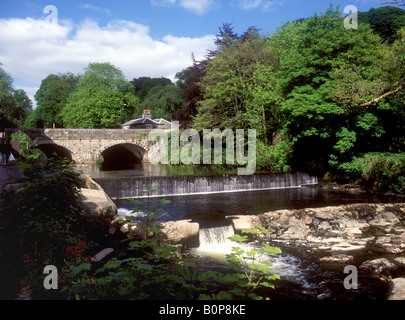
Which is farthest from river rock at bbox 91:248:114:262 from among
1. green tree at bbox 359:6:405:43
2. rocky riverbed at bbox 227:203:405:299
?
green tree at bbox 359:6:405:43

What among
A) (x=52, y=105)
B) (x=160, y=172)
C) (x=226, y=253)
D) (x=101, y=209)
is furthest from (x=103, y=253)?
(x=52, y=105)

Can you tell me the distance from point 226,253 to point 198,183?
9.09 metres

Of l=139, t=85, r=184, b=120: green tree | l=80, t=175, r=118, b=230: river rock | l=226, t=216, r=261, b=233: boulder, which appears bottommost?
l=226, t=216, r=261, b=233: boulder

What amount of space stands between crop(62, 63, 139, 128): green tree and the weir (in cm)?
2702

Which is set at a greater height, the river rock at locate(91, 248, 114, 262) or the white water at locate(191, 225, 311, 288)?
the river rock at locate(91, 248, 114, 262)

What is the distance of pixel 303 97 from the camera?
1859cm

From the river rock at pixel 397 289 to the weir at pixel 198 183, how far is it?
1083cm

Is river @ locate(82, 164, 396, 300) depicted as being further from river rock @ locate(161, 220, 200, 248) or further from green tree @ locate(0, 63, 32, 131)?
green tree @ locate(0, 63, 32, 131)

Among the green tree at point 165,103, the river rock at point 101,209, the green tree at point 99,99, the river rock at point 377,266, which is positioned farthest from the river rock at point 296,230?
the green tree at point 165,103

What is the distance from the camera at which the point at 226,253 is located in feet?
29.3

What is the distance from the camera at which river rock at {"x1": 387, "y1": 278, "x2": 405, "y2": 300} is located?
5828mm

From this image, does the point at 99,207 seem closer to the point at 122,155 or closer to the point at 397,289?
the point at 397,289
